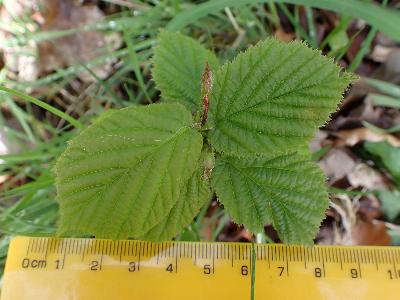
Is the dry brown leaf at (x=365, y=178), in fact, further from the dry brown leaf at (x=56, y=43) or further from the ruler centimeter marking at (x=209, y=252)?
the dry brown leaf at (x=56, y=43)

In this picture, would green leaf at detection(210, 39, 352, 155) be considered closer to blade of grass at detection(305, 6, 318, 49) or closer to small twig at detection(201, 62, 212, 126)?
small twig at detection(201, 62, 212, 126)

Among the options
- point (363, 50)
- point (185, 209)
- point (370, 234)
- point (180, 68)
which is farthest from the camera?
point (363, 50)

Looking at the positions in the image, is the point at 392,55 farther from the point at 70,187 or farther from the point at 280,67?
the point at 70,187

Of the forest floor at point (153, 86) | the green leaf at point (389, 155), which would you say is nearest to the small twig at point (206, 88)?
the forest floor at point (153, 86)

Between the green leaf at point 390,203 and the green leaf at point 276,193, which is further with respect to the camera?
the green leaf at point 390,203

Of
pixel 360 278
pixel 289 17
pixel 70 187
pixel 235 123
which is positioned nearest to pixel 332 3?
pixel 289 17

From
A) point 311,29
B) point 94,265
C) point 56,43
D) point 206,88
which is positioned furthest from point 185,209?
point 56,43

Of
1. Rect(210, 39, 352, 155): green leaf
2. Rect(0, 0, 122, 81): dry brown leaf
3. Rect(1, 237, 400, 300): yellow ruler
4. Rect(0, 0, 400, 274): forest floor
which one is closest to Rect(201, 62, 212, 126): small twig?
Rect(210, 39, 352, 155): green leaf

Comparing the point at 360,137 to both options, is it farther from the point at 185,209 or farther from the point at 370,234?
the point at 185,209
